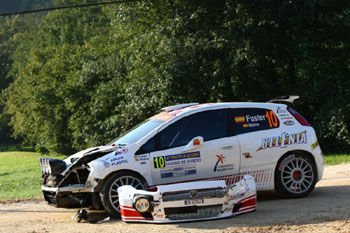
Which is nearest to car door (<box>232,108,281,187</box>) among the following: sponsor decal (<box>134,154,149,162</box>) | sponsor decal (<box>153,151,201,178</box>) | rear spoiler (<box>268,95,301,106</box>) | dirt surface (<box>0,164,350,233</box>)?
dirt surface (<box>0,164,350,233</box>)

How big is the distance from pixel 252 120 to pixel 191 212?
235 cm

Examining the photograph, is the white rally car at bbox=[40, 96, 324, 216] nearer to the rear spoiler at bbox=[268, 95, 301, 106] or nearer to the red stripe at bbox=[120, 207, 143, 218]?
the rear spoiler at bbox=[268, 95, 301, 106]

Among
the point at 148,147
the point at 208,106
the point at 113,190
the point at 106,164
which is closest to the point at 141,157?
the point at 148,147

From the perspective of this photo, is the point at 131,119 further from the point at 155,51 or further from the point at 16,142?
the point at 16,142

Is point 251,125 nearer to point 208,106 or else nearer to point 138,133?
point 208,106

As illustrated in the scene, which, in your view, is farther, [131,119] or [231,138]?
[131,119]

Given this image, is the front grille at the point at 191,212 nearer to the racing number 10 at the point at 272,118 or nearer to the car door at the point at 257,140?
the car door at the point at 257,140

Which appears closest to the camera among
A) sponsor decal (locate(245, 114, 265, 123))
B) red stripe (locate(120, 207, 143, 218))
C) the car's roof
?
red stripe (locate(120, 207, 143, 218))

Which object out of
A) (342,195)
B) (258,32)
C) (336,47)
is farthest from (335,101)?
(342,195)

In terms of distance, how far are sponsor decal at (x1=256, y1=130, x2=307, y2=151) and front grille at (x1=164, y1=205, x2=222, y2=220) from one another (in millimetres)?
1785

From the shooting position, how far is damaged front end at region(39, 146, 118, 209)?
29.7 feet

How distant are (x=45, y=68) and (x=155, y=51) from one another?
23.0 meters

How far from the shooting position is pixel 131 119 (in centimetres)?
2880

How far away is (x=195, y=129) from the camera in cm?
970
